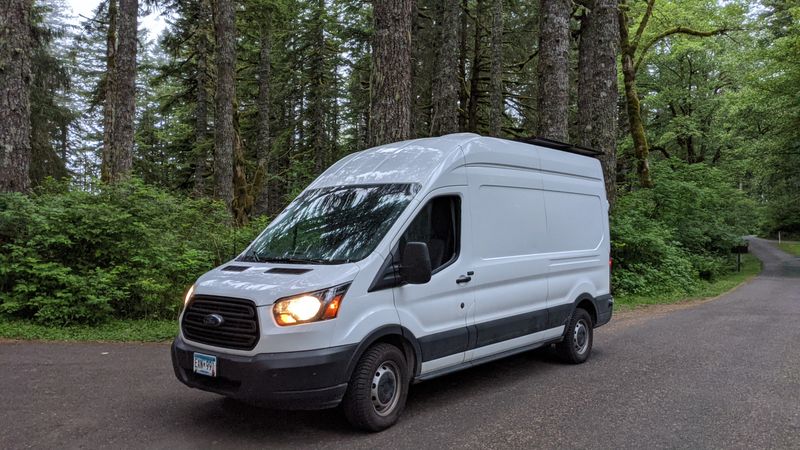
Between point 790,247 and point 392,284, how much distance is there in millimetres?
52174

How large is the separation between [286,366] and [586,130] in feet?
41.8

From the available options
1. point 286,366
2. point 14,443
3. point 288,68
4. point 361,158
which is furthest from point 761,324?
point 288,68

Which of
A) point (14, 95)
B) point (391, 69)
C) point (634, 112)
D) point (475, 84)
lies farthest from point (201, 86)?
point (634, 112)

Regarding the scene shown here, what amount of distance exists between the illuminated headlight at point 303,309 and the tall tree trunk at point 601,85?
1232 centimetres

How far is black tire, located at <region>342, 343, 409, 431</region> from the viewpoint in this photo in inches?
172

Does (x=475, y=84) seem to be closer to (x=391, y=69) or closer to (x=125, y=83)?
(x=125, y=83)

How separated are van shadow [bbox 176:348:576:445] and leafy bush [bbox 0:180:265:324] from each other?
13.9 feet

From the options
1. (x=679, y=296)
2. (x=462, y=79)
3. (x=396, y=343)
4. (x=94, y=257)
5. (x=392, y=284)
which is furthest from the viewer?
(x=462, y=79)

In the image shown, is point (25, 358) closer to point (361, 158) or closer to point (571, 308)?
point (361, 158)

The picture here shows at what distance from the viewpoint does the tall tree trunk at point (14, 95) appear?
9.81 metres

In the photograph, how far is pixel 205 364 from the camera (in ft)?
14.4

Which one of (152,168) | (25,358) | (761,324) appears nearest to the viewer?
(25,358)

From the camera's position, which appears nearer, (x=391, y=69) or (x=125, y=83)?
(x=391, y=69)

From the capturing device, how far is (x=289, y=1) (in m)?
18.5
